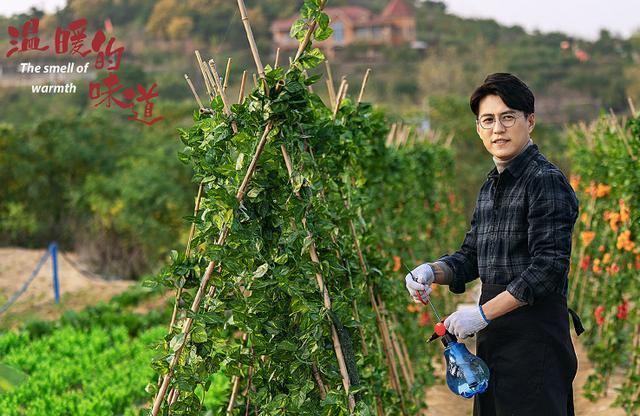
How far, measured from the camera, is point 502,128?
2.74 meters

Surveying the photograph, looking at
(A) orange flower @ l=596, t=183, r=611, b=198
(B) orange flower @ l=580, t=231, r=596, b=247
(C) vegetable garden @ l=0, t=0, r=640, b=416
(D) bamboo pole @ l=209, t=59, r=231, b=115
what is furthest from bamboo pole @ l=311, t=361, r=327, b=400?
(B) orange flower @ l=580, t=231, r=596, b=247

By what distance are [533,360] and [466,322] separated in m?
0.28

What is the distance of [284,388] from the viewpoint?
3.17 meters

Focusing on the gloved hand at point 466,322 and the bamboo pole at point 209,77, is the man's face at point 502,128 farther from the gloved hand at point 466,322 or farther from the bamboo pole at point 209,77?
the bamboo pole at point 209,77

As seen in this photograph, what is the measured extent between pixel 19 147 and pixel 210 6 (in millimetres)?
30058

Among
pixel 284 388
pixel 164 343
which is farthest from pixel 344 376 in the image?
pixel 164 343

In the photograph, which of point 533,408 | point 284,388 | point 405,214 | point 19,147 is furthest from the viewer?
point 19,147

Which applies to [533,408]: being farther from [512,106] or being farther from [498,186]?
[512,106]

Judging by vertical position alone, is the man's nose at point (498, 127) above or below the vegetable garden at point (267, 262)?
above

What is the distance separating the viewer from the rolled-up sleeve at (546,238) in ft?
8.39

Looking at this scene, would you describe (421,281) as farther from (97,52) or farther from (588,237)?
(97,52)

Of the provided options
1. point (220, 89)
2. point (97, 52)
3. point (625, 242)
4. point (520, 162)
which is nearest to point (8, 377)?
point (220, 89)

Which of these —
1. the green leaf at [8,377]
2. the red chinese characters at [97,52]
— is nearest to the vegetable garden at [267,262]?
the green leaf at [8,377]

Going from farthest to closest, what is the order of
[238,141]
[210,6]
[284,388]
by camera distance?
[210,6] → [284,388] → [238,141]
